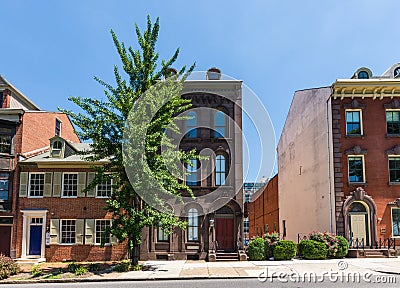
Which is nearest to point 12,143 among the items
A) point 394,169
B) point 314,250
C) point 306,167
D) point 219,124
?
point 219,124

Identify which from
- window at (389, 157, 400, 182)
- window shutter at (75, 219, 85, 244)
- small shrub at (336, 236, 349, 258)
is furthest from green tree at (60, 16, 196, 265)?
window at (389, 157, 400, 182)

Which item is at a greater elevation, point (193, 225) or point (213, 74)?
point (213, 74)

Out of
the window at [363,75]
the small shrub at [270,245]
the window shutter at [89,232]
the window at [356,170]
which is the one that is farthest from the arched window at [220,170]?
the window at [363,75]

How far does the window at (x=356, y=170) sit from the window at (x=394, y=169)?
5.69 feet

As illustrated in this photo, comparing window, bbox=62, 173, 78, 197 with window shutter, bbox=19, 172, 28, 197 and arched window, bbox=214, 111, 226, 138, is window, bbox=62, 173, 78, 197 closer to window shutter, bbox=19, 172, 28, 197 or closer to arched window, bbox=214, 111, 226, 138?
window shutter, bbox=19, 172, 28, 197

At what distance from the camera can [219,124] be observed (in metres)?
27.6

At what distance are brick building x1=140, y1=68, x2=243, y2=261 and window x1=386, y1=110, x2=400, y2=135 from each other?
9.17 metres

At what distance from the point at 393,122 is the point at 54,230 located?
2163 cm

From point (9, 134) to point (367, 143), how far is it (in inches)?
868

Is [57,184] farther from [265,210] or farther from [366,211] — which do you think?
[265,210]

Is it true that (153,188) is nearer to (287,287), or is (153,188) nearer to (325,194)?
(287,287)

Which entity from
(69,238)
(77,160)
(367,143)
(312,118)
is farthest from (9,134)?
(367,143)

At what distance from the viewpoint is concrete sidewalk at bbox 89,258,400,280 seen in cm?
1869

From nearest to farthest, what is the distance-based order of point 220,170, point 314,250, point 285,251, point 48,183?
1. point 314,250
2. point 285,251
3. point 48,183
4. point 220,170
